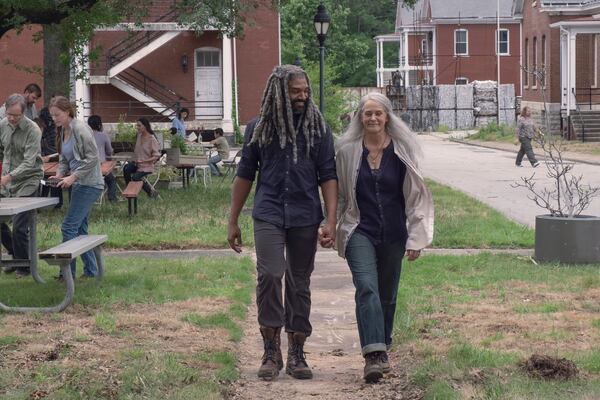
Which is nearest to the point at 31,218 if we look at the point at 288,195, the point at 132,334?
the point at 132,334

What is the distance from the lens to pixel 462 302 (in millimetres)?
10172

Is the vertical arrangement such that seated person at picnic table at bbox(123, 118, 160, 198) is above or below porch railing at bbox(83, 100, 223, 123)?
below

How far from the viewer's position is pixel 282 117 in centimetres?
750

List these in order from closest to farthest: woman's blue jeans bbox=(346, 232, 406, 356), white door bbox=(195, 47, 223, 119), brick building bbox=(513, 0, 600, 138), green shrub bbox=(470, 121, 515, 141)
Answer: woman's blue jeans bbox=(346, 232, 406, 356) < white door bbox=(195, 47, 223, 119) < brick building bbox=(513, 0, 600, 138) < green shrub bbox=(470, 121, 515, 141)

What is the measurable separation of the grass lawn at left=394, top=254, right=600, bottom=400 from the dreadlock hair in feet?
5.37

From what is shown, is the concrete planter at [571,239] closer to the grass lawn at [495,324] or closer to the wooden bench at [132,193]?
the grass lawn at [495,324]

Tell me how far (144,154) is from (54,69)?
115 inches

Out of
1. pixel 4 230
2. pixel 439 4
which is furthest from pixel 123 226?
pixel 439 4

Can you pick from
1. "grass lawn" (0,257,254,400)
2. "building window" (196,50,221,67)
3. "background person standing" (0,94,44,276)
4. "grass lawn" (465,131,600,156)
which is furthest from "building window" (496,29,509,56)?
"background person standing" (0,94,44,276)

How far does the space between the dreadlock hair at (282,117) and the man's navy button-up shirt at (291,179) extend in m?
0.04

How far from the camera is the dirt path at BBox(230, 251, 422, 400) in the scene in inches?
286

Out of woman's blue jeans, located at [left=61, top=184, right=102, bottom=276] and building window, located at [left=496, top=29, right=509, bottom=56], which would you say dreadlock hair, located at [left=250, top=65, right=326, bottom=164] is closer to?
woman's blue jeans, located at [left=61, top=184, right=102, bottom=276]

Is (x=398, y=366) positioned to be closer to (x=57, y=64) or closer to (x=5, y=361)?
(x=5, y=361)

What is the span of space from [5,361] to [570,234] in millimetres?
6897
